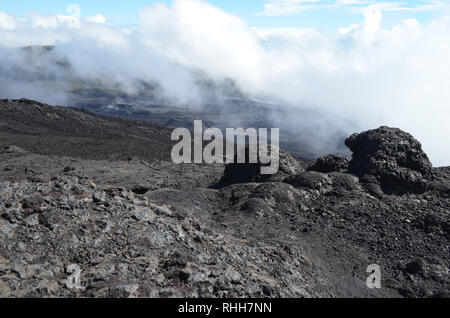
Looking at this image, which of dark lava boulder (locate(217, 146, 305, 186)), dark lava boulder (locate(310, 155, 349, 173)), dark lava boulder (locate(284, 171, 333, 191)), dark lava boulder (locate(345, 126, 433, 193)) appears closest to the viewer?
dark lava boulder (locate(284, 171, 333, 191))

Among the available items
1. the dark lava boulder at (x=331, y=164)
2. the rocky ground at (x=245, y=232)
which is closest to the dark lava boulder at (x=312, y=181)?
the rocky ground at (x=245, y=232)


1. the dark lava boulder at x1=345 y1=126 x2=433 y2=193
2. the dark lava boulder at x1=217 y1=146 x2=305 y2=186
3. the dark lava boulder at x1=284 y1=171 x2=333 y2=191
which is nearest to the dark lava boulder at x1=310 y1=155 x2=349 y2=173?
the dark lava boulder at x1=345 y1=126 x2=433 y2=193

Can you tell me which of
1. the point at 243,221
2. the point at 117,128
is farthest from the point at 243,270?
the point at 117,128

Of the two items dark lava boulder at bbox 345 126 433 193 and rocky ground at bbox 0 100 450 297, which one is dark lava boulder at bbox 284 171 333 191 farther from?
dark lava boulder at bbox 345 126 433 193

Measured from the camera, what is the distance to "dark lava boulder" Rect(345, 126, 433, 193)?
50.5 ft

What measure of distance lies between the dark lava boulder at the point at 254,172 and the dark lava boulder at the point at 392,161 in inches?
95.5

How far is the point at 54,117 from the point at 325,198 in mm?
27499

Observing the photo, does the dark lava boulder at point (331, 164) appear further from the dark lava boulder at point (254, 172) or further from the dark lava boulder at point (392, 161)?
the dark lava boulder at point (254, 172)

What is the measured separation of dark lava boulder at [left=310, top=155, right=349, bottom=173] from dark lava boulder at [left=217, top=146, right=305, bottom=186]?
105cm

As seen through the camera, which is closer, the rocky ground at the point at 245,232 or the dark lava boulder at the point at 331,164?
the rocky ground at the point at 245,232

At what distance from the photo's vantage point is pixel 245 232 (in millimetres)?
11766

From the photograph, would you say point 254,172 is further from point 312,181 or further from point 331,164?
point 312,181

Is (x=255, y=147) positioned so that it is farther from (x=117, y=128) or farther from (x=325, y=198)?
(x=117, y=128)

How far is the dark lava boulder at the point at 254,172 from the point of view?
58.1ft
